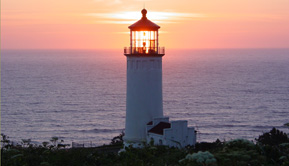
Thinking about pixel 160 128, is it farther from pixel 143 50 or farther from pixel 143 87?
pixel 143 50

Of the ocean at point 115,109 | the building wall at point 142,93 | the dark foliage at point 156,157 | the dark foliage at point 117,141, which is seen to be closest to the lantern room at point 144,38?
the building wall at point 142,93

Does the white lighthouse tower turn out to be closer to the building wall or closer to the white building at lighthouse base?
the building wall

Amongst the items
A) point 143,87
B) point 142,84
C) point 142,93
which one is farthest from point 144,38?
point 142,93

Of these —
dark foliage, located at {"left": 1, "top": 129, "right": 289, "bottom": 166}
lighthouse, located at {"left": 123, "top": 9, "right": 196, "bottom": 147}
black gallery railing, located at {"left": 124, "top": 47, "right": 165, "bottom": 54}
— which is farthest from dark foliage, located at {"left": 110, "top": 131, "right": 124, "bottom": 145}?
dark foliage, located at {"left": 1, "top": 129, "right": 289, "bottom": 166}

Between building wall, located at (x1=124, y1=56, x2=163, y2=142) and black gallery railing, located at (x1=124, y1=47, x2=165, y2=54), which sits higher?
black gallery railing, located at (x1=124, y1=47, x2=165, y2=54)

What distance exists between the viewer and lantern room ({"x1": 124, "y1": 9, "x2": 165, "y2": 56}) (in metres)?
24.5

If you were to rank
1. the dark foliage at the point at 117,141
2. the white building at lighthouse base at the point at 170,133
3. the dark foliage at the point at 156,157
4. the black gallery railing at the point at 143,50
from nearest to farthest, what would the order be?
1. the dark foliage at the point at 156,157
2. the white building at lighthouse base at the point at 170,133
3. the black gallery railing at the point at 143,50
4. the dark foliage at the point at 117,141

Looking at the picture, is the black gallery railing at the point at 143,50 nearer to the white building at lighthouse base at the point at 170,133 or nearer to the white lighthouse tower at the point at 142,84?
the white lighthouse tower at the point at 142,84

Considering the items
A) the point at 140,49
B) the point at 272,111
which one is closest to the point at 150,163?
the point at 140,49

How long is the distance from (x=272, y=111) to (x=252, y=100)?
11.2m

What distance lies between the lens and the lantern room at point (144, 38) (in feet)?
80.2

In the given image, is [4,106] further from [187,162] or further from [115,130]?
[187,162]

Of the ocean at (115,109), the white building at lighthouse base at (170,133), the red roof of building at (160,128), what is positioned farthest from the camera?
the ocean at (115,109)

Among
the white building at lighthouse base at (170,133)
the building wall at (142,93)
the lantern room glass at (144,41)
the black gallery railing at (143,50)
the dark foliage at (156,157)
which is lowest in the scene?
the dark foliage at (156,157)
